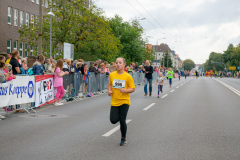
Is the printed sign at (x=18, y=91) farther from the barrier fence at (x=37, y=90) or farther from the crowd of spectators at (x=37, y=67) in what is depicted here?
the crowd of spectators at (x=37, y=67)

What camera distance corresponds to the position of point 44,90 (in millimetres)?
12641

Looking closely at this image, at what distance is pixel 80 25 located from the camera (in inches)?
1428

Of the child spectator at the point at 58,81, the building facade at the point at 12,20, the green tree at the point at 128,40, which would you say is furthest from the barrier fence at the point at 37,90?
the green tree at the point at 128,40

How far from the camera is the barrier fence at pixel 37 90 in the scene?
33.8 feet

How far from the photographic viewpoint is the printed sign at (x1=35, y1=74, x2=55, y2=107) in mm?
12114

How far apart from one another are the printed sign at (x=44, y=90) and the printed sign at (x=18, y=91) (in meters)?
0.39

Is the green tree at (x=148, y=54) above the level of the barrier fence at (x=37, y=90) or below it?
above

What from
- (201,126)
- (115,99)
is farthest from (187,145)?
(201,126)

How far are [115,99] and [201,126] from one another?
3.17 meters

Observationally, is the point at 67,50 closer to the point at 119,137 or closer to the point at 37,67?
the point at 37,67

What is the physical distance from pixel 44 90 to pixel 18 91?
6.40 feet

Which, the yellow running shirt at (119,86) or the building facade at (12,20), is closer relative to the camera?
the yellow running shirt at (119,86)

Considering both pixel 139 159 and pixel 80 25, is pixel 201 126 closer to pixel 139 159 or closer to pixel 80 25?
pixel 139 159

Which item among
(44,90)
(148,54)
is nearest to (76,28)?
(44,90)
